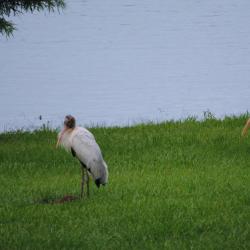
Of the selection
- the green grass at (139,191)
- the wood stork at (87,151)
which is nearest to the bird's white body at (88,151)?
the wood stork at (87,151)

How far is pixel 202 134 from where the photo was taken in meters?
17.5

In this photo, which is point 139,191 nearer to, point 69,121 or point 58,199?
point 58,199

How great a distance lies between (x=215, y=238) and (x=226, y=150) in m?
5.55

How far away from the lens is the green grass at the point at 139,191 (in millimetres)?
10922

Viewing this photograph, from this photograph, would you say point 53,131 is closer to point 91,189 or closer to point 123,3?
point 91,189

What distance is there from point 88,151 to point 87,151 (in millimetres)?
14

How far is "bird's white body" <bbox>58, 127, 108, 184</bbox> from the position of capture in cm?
1283

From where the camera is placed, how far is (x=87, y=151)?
13.0m

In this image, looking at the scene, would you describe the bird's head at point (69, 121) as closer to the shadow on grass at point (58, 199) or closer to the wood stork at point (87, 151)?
the wood stork at point (87, 151)

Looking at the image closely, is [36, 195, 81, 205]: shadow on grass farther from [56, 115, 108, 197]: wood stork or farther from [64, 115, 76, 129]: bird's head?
[64, 115, 76, 129]: bird's head

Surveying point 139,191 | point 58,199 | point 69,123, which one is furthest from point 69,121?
point 139,191

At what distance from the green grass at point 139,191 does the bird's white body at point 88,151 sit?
0.32 metres

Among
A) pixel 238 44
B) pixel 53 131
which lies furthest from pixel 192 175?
pixel 238 44

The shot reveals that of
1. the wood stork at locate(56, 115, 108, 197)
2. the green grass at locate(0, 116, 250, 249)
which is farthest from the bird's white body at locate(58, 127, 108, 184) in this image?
the green grass at locate(0, 116, 250, 249)
